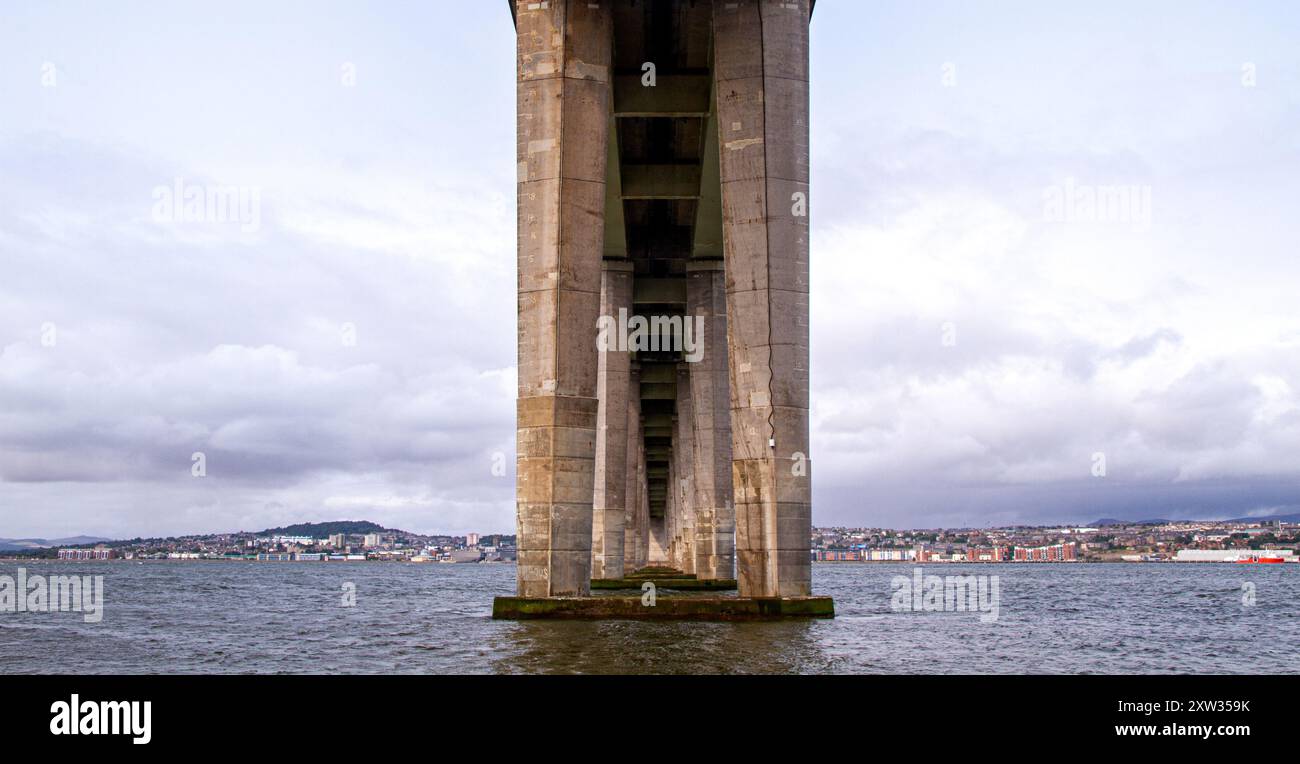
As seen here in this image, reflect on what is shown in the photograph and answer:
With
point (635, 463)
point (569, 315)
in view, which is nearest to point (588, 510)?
point (569, 315)

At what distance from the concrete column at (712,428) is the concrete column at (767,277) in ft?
75.6

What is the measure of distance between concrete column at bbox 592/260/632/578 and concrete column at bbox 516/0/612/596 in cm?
1718

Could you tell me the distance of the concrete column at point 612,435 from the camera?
4722 centimetres

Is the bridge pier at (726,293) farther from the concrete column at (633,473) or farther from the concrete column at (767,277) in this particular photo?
the concrete column at (633,473)

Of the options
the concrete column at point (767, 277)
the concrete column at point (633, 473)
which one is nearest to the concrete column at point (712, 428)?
the concrete column at point (633, 473)

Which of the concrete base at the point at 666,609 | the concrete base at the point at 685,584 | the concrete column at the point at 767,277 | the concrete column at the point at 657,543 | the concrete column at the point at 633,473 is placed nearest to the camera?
the concrete base at the point at 666,609

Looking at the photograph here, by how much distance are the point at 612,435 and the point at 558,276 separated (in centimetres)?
2002

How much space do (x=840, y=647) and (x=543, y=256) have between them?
1181cm

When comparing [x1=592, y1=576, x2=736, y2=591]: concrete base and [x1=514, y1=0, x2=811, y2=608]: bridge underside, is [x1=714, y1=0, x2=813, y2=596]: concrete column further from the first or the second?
[x1=592, y1=576, x2=736, y2=591]: concrete base

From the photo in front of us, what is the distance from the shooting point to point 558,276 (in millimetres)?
27609

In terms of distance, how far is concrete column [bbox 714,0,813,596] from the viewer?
88.4ft

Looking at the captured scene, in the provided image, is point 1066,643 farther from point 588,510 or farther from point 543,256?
point 543,256

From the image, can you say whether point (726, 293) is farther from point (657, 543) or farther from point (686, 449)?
point (657, 543)
